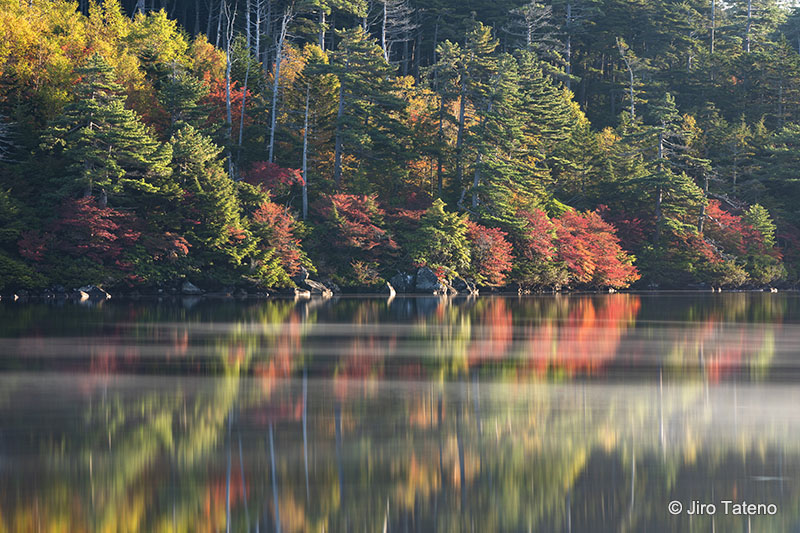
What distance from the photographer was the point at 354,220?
59844 mm

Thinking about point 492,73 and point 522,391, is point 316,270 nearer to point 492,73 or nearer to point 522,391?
point 492,73

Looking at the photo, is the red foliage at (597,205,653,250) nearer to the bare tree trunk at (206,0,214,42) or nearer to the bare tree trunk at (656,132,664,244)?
the bare tree trunk at (656,132,664,244)

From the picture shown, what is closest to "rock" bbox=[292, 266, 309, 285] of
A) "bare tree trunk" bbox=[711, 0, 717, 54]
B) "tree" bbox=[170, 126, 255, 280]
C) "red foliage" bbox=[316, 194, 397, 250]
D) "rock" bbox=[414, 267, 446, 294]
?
"red foliage" bbox=[316, 194, 397, 250]

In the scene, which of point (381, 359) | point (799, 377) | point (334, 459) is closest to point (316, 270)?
point (381, 359)

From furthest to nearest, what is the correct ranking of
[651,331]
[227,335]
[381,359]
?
1. [651,331]
2. [227,335]
3. [381,359]

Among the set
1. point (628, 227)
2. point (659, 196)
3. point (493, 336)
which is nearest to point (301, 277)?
point (628, 227)

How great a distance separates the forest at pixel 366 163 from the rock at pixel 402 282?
0.53 meters

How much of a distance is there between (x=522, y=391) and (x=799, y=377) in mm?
5631

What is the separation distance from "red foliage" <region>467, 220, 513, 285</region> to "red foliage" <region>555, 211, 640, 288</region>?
5.10m

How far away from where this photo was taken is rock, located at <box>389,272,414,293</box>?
200 ft

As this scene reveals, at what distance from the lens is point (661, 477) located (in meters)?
10.4

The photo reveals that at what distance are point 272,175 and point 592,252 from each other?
21.4 m

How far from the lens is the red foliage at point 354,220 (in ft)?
194

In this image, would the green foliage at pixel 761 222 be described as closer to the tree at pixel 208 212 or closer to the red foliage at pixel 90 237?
the tree at pixel 208 212
